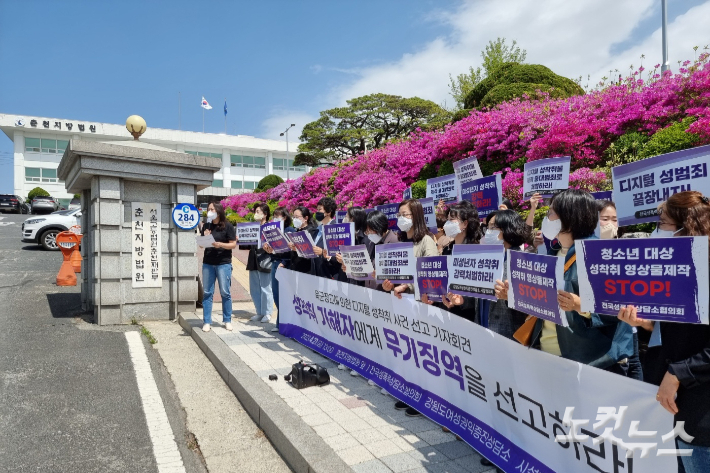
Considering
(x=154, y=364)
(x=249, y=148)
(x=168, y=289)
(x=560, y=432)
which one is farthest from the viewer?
(x=249, y=148)

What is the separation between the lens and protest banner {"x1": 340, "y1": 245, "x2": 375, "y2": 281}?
16.3 ft

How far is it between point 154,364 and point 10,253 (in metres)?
13.7

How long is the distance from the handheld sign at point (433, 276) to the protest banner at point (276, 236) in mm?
3045

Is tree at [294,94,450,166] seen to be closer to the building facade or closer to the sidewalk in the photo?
the building facade

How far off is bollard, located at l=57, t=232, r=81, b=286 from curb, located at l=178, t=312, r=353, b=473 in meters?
5.99

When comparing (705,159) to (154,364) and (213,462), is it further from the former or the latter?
(154,364)

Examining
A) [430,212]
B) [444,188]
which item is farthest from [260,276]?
[444,188]

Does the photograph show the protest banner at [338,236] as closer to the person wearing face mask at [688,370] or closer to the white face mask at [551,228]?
the white face mask at [551,228]

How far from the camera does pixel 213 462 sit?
3.71 m

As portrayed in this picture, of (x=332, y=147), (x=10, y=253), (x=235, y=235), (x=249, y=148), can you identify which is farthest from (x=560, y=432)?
(x=249, y=148)

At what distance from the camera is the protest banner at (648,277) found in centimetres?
201

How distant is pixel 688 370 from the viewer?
201 centimetres

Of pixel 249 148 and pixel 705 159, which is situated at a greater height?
pixel 249 148

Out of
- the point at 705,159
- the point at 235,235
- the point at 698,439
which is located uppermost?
the point at 705,159
